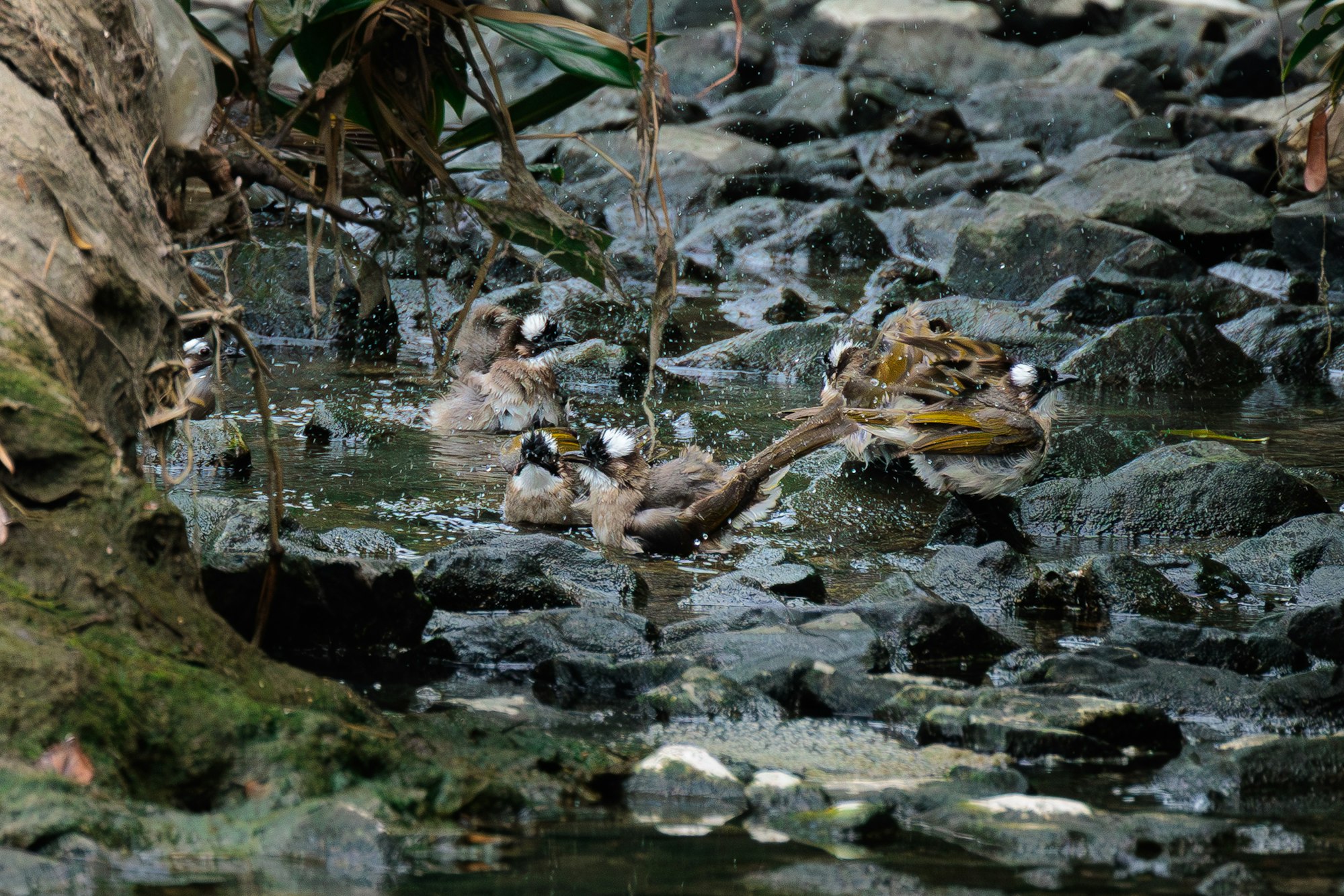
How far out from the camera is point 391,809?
9.25ft

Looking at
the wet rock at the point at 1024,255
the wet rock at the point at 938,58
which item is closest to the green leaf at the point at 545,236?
the wet rock at the point at 1024,255

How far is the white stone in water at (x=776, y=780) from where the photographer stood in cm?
330

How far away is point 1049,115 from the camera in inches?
772

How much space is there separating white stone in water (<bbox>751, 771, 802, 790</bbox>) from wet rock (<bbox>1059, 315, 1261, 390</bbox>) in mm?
7538

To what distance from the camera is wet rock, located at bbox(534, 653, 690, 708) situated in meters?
4.31

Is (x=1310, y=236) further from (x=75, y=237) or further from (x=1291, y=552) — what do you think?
(x=75, y=237)

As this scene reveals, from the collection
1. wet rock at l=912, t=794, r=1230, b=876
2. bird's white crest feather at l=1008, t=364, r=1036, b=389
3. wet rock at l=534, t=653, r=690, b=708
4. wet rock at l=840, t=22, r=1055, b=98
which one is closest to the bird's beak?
bird's white crest feather at l=1008, t=364, r=1036, b=389

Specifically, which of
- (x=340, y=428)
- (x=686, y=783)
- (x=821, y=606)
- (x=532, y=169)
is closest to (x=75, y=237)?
(x=686, y=783)

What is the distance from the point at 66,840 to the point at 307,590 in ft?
6.80

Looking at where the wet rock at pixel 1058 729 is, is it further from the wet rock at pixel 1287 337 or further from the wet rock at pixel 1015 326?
the wet rock at pixel 1287 337

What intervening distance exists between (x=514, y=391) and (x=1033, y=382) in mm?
3256

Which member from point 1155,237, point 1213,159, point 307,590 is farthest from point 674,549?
point 1213,159

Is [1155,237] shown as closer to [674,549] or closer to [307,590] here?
[674,549]

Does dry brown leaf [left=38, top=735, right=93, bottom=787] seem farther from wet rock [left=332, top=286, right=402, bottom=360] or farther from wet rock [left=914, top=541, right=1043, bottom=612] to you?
wet rock [left=332, top=286, right=402, bottom=360]
